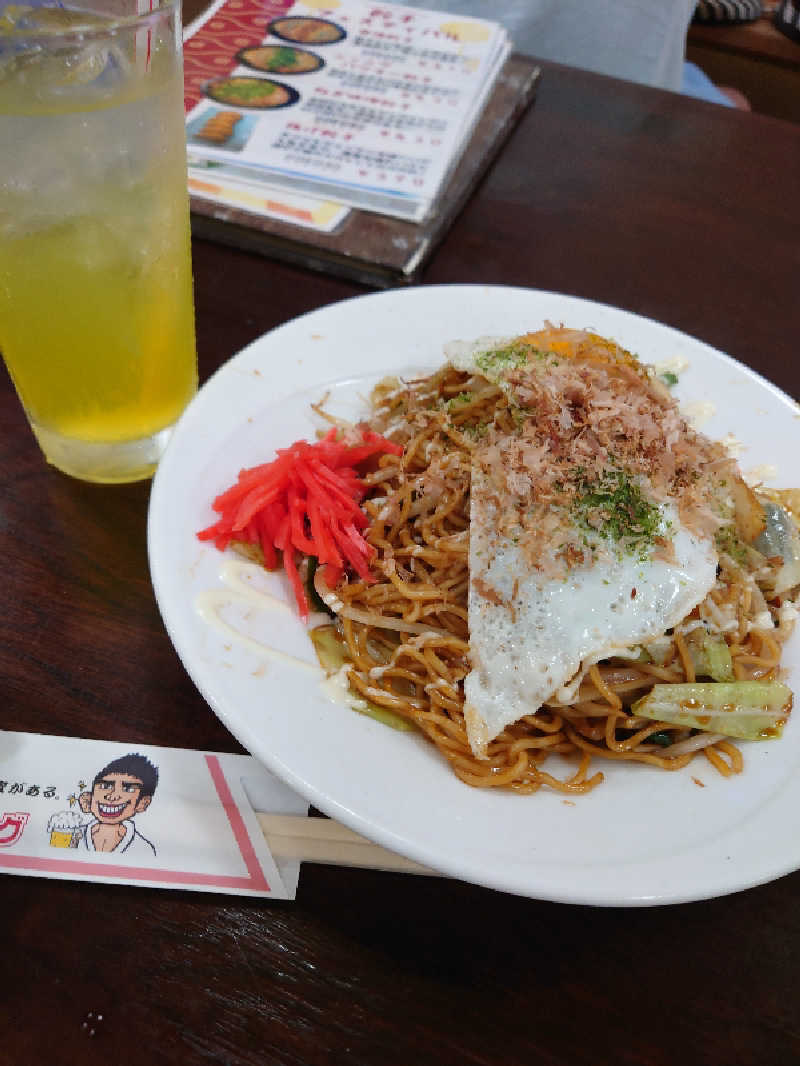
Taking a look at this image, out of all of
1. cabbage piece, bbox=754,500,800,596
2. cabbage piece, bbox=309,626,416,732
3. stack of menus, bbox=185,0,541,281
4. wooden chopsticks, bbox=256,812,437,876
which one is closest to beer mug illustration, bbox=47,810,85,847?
wooden chopsticks, bbox=256,812,437,876

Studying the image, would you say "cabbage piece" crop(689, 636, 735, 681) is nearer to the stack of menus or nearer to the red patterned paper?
the stack of menus

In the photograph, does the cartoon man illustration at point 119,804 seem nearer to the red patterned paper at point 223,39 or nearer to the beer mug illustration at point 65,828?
the beer mug illustration at point 65,828

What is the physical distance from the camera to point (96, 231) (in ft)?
4.57

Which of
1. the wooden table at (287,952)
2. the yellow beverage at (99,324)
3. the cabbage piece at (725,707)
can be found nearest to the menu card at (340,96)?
the yellow beverage at (99,324)

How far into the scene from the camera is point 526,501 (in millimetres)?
1364

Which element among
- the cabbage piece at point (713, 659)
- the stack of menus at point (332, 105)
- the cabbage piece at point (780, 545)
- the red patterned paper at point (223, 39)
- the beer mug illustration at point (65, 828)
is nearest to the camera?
the beer mug illustration at point (65, 828)

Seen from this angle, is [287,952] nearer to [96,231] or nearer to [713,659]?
[713,659]

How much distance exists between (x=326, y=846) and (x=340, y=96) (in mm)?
2566

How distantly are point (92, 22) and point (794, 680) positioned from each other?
1602mm

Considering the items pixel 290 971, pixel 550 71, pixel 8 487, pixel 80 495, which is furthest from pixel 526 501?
pixel 550 71

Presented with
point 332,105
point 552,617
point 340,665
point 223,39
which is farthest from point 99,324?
point 223,39

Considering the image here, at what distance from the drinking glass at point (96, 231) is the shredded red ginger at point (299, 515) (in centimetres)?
35

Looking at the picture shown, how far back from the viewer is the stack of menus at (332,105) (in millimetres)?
2414

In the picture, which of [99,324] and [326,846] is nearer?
[326,846]
